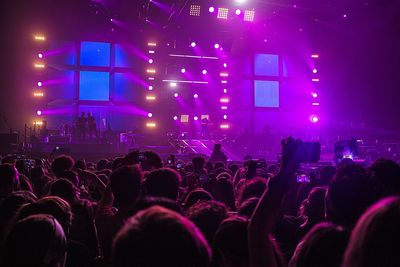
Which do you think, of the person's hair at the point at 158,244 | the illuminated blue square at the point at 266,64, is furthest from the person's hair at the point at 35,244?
the illuminated blue square at the point at 266,64

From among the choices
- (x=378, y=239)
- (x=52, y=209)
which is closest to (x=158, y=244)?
(x=378, y=239)

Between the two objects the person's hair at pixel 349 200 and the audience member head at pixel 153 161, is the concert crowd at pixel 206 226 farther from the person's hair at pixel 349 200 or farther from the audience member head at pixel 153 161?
the audience member head at pixel 153 161

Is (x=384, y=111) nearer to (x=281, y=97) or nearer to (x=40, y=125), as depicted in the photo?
A: (x=281, y=97)

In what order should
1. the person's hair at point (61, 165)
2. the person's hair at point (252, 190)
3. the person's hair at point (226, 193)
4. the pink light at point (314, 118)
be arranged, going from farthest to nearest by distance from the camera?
the pink light at point (314, 118)
the person's hair at point (61, 165)
the person's hair at point (226, 193)
the person's hair at point (252, 190)

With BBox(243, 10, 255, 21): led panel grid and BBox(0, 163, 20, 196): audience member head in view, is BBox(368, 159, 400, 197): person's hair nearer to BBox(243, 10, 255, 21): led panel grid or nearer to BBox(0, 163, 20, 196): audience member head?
BBox(0, 163, 20, 196): audience member head

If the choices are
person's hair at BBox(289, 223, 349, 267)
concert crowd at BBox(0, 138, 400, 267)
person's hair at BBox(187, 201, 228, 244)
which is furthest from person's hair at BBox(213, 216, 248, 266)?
person's hair at BBox(289, 223, 349, 267)

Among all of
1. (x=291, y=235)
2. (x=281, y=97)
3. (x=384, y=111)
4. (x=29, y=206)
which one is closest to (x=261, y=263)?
(x=29, y=206)

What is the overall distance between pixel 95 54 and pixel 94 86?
1.89m

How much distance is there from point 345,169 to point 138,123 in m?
21.8

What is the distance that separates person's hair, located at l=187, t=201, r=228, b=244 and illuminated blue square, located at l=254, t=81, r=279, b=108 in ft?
80.8

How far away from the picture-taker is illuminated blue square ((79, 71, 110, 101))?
24.4 m

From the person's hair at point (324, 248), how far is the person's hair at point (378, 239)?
336 mm

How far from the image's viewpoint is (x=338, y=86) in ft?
81.4

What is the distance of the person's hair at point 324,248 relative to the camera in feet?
4.57
